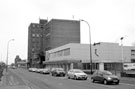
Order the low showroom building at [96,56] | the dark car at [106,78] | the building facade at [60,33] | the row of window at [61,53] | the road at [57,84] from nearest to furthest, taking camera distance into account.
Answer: the road at [57,84], the dark car at [106,78], the low showroom building at [96,56], the row of window at [61,53], the building facade at [60,33]

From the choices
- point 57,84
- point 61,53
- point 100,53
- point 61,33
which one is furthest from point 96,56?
point 57,84

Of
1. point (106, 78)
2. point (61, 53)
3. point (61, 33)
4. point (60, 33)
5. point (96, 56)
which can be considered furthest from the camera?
point (61, 33)

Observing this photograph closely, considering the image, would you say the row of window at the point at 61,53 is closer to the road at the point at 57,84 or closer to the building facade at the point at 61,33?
the building facade at the point at 61,33

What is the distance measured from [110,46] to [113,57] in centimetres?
355

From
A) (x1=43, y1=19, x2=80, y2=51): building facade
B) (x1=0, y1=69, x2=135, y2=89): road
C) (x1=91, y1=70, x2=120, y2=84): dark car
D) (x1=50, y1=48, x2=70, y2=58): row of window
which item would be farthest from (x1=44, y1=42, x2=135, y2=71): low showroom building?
(x1=91, y1=70, x2=120, y2=84): dark car

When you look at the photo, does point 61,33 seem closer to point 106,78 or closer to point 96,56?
point 96,56

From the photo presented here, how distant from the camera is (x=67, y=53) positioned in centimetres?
6731

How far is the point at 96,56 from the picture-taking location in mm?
68625

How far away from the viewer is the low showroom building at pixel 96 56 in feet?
202

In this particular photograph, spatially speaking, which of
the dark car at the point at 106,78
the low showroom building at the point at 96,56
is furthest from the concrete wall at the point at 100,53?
the dark car at the point at 106,78

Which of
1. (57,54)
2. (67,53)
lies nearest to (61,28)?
(57,54)

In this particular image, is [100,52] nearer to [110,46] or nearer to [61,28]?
[110,46]

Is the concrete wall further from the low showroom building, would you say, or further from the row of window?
the row of window

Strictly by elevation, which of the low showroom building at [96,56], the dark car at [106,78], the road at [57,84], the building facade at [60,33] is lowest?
the road at [57,84]
